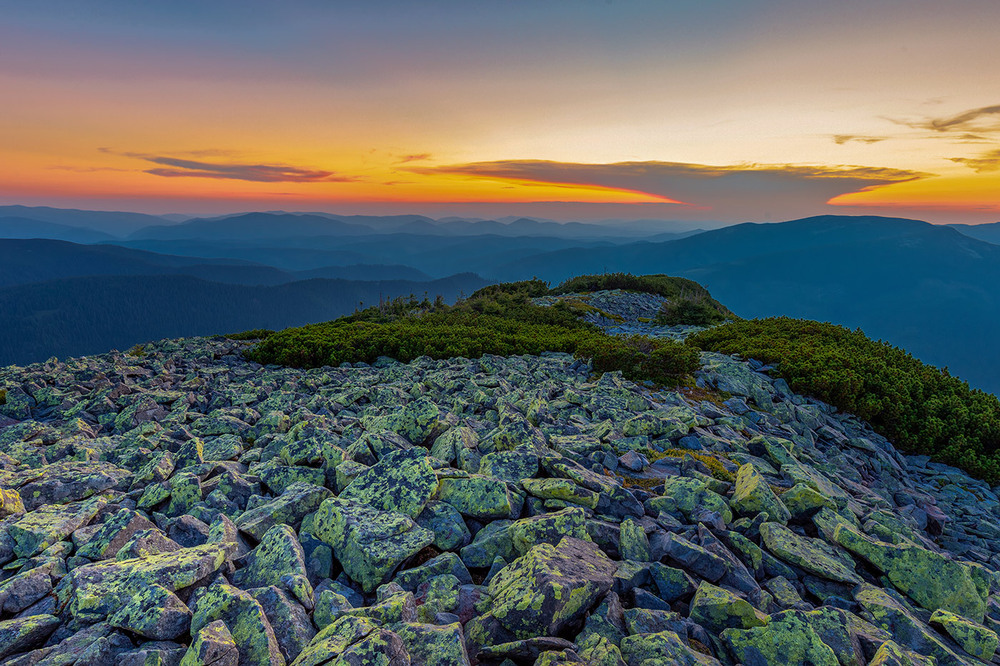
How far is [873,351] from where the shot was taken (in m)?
16.6

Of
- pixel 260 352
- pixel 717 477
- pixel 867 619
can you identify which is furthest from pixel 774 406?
pixel 260 352

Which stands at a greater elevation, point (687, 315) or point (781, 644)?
point (781, 644)

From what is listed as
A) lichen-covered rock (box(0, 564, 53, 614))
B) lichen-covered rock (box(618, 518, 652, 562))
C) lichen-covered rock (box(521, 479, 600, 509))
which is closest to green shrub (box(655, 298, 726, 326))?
lichen-covered rock (box(521, 479, 600, 509))

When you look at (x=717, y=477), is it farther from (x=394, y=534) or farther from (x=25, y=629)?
(x=25, y=629)

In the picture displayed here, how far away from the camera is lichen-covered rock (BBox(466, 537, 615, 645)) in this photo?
334 cm

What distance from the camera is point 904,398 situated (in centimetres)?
1214

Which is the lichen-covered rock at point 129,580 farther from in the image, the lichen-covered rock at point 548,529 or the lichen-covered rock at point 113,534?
the lichen-covered rock at point 548,529

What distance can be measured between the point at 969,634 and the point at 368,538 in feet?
17.1

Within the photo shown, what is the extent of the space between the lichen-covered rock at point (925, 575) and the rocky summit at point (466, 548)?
2 cm

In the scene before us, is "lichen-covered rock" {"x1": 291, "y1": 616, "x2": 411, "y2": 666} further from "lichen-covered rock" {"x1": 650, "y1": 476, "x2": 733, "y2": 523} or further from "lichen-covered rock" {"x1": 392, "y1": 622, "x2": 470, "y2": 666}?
"lichen-covered rock" {"x1": 650, "y1": 476, "x2": 733, "y2": 523}

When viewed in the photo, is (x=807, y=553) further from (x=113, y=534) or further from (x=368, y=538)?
(x=113, y=534)

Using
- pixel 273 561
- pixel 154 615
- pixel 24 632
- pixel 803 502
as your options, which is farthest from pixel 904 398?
pixel 24 632

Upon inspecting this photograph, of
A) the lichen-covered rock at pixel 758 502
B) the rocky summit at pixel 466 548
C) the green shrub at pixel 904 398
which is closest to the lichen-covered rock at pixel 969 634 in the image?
the rocky summit at pixel 466 548

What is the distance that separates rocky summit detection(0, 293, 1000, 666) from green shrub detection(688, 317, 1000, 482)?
2.80 m
